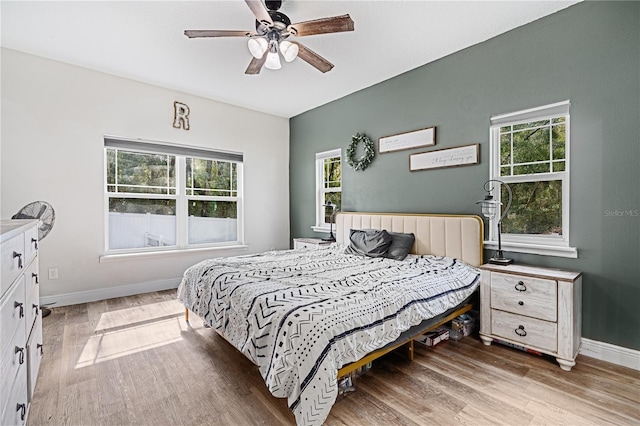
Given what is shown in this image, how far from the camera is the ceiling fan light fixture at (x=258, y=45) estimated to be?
224cm

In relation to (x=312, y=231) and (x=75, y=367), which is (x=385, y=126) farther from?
(x=75, y=367)

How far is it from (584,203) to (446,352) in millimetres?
1615

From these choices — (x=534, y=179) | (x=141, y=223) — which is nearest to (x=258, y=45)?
(x=534, y=179)

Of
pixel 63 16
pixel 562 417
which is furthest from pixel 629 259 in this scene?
pixel 63 16

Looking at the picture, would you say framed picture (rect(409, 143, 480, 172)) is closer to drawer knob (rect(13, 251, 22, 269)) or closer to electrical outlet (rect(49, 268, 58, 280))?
drawer knob (rect(13, 251, 22, 269))

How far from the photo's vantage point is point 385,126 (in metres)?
3.92

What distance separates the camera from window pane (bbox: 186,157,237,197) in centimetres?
454

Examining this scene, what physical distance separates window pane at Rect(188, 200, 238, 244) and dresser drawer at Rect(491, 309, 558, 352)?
12.5ft

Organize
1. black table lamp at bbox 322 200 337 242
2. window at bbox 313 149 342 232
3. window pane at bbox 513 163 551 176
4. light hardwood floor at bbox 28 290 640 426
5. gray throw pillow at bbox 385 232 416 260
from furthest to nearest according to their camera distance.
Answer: window at bbox 313 149 342 232 → black table lamp at bbox 322 200 337 242 → gray throw pillow at bbox 385 232 416 260 → window pane at bbox 513 163 551 176 → light hardwood floor at bbox 28 290 640 426

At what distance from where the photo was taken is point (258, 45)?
2250 mm

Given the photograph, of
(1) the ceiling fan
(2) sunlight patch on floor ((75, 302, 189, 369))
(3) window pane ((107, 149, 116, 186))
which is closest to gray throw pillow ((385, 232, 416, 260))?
(1) the ceiling fan

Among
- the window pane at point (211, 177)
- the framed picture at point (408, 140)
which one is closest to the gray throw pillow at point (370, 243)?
the framed picture at point (408, 140)

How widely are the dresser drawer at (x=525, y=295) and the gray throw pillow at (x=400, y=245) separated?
0.87m

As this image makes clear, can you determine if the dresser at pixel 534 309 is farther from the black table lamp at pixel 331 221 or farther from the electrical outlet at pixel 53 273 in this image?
the electrical outlet at pixel 53 273
